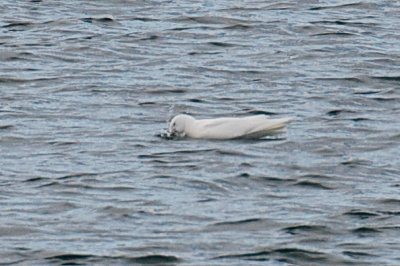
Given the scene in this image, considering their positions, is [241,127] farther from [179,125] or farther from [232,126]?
[179,125]

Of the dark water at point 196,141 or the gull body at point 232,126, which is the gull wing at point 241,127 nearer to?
the gull body at point 232,126

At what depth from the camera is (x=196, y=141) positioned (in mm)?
14578

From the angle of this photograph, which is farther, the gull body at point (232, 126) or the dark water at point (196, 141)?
the gull body at point (232, 126)

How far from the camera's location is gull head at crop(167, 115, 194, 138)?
47.7 ft

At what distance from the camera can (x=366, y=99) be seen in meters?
17.0

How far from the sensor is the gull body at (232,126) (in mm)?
14344

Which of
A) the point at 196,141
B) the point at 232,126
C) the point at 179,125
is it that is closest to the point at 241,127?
the point at 232,126

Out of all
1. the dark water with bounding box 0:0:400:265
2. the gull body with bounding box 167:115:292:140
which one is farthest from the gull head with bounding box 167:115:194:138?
the dark water with bounding box 0:0:400:265

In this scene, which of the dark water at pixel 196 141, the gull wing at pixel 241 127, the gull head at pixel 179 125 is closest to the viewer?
the dark water at pixel 196 141

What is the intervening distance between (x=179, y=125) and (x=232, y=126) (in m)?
0.60

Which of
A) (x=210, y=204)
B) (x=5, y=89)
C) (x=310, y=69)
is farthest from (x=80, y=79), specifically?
(x=210, y=204)

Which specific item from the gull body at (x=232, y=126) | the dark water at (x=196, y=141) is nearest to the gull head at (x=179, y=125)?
the gull body at (x=232, y=126)

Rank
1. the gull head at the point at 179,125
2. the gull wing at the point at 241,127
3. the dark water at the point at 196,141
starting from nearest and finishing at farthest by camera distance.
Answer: the dark water at the point at 196,141 → the gull wing at the point at 241,127 → the gull head at the point at 179,125

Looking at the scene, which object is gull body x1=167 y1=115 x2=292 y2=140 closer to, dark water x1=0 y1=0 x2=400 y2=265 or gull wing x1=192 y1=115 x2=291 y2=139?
gull wing x1=192 y1=115 x2=291 y2=139
